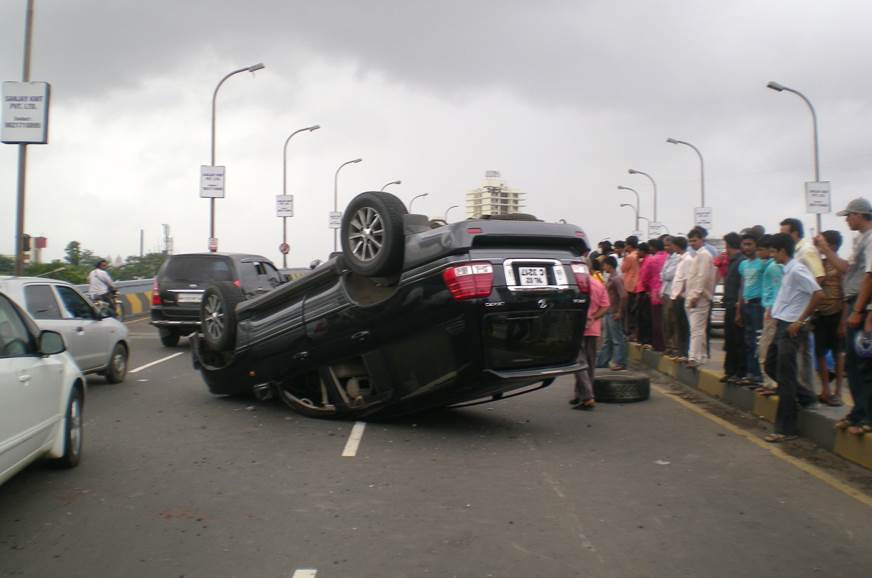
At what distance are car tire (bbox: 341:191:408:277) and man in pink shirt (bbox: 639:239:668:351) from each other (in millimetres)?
7368

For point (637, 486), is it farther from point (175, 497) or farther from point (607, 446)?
point (175, 497)

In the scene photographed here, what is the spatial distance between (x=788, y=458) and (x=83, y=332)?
8647 millimetres

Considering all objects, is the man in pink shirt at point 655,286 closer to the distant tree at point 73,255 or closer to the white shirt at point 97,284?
the white shirt at point 97,284

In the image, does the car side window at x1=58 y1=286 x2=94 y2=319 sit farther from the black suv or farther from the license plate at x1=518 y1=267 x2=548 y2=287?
the license plate at x1=518 y1=267 x2=548 y2=287

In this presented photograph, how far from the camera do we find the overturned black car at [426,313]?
7426 mm

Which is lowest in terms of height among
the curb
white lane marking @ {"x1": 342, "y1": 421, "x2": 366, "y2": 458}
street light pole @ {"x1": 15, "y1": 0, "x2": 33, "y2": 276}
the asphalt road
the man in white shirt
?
the asphalt road

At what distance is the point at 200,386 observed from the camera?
1147cm

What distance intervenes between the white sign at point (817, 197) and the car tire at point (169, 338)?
18.7m

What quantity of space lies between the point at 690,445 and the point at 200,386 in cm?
672

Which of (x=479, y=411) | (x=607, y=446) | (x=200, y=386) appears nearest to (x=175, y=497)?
(x=607, y=446)

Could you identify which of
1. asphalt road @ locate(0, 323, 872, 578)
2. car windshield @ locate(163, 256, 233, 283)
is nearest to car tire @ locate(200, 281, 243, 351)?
asphalt road @ locate(0, 323, 872, 578)

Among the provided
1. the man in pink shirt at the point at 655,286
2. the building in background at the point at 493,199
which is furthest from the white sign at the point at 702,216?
the man in pink shirt at the point at 655,286

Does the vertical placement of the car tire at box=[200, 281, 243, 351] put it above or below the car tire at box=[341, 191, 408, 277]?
below

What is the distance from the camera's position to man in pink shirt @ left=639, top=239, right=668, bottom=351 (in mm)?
14266
